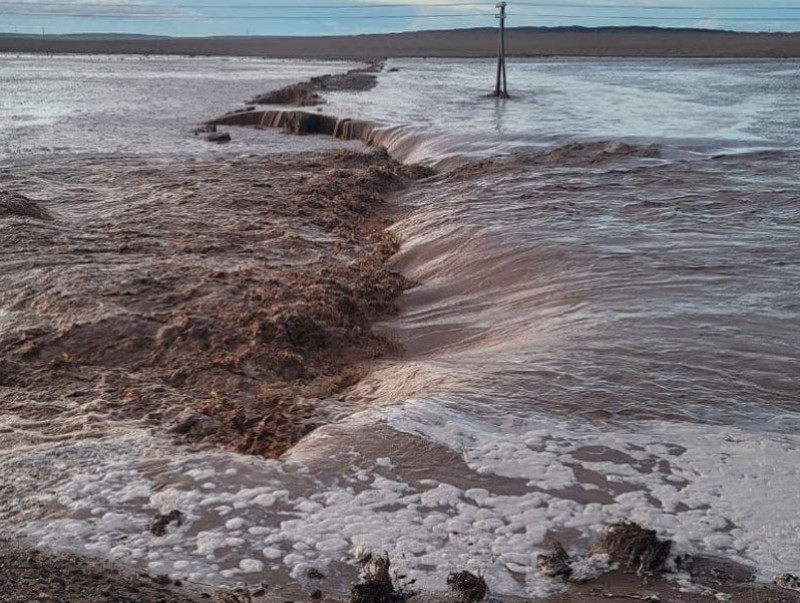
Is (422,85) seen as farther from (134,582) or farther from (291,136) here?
(134,582)

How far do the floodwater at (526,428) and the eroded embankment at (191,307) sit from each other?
1.07 feet

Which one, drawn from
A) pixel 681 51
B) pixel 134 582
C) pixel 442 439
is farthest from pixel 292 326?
pixel 681 51

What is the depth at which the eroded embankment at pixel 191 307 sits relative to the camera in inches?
205

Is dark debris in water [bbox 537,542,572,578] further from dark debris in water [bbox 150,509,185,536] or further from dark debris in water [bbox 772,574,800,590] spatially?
dark debris in water [bbox 150,509,185,536]

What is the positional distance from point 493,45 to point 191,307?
5911 centimetres

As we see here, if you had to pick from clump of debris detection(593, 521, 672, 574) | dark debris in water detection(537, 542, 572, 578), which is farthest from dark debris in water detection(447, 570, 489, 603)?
clump of debris detection(593, 521, 672, 574)

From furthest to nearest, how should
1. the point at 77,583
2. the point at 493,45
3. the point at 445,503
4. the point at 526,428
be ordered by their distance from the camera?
the point at 493,45, the point at 526,428, the point at 445,503, the point at 77,583

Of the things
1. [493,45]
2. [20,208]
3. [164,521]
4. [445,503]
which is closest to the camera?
[164,521]

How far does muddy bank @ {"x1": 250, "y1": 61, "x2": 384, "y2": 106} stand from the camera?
22827 millimetres

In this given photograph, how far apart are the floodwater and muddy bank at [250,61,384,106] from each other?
522 inches

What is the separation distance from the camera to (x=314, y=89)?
2545cm

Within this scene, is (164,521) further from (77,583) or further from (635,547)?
(635,547)

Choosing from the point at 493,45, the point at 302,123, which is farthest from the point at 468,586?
the point at 493,45

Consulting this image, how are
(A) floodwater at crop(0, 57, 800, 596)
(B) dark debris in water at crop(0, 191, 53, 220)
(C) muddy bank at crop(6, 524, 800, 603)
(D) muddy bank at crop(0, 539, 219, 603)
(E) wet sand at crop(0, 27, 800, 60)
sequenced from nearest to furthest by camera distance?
(D) muddy bank at crop(0, 539, 219, 603) < (C) muddy bank at crop(6, 524, 800, 603) < (A) floodwater at crop(0, 57, 800, 596) < (B) dark debris in water at crop(0, 191, 53, 220) < (E) wet sand at crop(0, 27, 800, 60)
